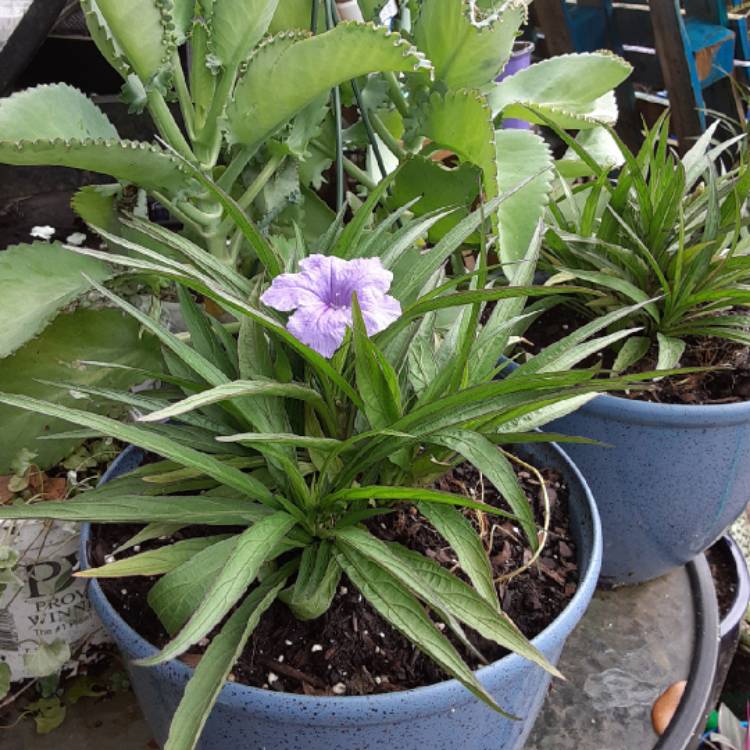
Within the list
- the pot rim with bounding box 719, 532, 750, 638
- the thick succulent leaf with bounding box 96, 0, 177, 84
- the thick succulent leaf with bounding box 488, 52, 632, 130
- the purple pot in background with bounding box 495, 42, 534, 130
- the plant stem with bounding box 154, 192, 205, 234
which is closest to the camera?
the thick succulent leaf with bounding box 96, 0, 177, 84

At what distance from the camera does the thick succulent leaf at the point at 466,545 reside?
1.86ft

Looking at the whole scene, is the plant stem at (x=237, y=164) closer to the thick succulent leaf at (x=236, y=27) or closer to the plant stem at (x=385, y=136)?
the thick succulent leaf at (x=236, y=27)

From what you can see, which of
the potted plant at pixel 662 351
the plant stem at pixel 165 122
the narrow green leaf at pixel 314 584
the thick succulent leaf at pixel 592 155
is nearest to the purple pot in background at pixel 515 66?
the thick succulent leaf at pixel 592 155

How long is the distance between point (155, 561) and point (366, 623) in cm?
16

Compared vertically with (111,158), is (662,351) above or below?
below

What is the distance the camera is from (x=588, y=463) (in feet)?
3.00

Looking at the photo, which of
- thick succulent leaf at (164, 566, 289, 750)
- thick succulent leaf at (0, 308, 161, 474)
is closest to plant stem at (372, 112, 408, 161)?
thick succulent leaf at (0, 308, 161, 474)

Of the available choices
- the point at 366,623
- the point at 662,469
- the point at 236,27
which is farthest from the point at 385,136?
the point at 366,623

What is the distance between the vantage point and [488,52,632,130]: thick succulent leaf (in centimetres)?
105

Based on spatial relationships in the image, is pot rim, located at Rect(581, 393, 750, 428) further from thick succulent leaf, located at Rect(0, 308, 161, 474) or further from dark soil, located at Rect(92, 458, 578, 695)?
thick succulent leaf, located at Rect(0, 308, 161, 474)

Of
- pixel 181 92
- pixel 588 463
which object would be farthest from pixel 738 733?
pixel 181 92

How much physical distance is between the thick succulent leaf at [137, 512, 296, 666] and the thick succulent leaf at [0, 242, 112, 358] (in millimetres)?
328

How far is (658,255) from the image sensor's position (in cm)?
100

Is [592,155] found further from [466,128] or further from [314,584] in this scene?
[314,584]
